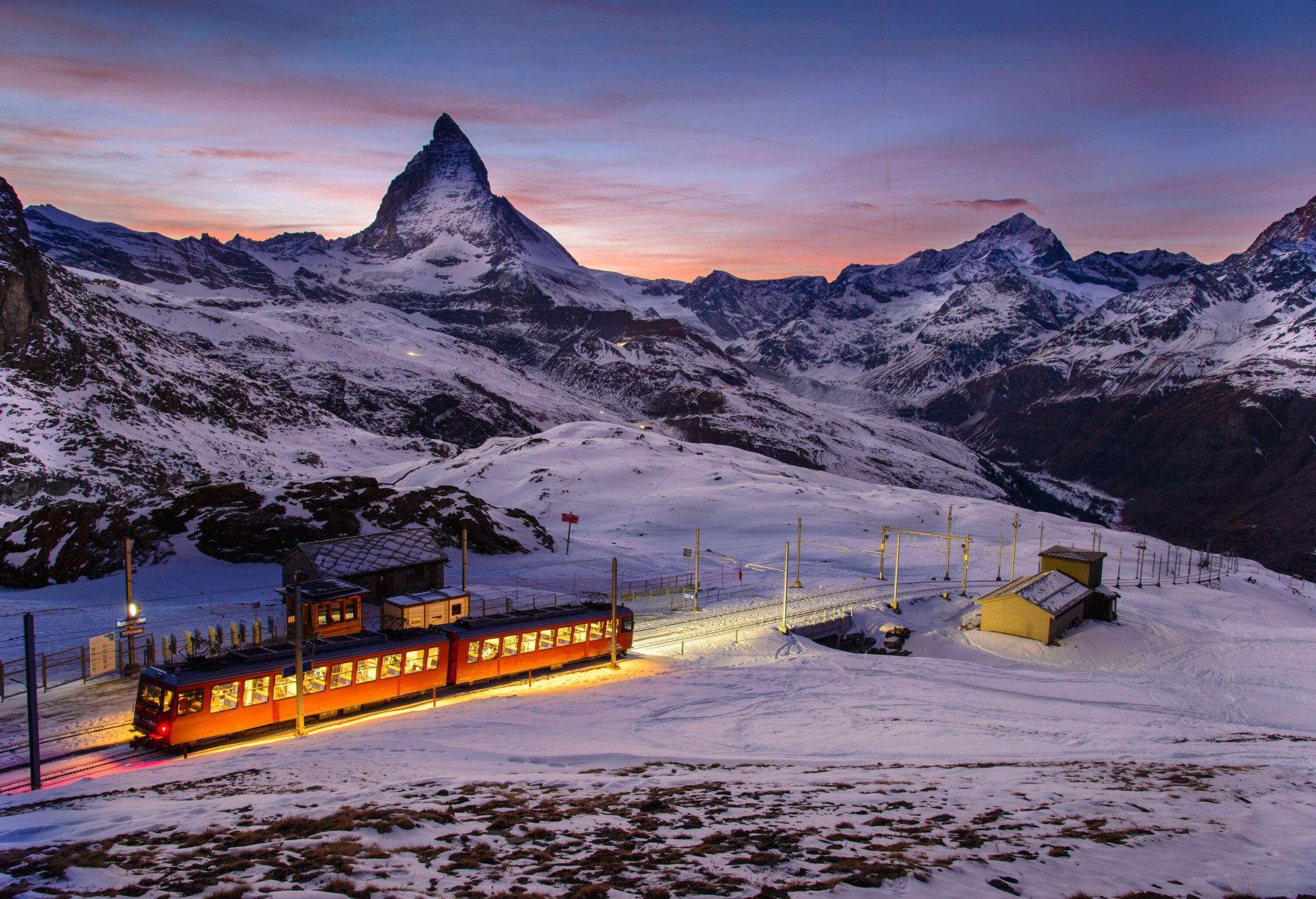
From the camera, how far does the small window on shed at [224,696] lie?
23.6 metres

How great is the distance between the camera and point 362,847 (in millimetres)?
13477

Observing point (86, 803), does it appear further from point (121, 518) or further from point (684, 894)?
point (121, 518)

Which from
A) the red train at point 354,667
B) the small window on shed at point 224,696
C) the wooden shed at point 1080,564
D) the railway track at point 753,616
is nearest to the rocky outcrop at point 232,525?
the red train at point 354,667

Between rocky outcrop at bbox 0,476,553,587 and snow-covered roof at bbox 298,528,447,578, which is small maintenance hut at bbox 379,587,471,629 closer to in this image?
snow-covered roof at bbox 298,528,447,578

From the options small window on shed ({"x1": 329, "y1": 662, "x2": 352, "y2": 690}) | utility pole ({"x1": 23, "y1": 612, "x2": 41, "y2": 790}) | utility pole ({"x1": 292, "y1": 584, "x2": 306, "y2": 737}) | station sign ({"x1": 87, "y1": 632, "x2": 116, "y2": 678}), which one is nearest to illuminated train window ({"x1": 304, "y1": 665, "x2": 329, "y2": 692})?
utility pole ({"x1": 292, "y1": 584, "x2": 306, "y2": 737})

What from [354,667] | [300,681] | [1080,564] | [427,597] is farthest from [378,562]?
[1080,564]

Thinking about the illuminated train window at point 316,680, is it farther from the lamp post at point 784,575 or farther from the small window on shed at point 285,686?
the lamp post at point 784,575

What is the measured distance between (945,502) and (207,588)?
324 feet

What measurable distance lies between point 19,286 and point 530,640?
111943 mm

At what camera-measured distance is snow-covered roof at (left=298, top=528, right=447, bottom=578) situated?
42250 mm

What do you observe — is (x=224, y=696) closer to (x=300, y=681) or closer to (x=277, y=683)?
(x=277, y=683)

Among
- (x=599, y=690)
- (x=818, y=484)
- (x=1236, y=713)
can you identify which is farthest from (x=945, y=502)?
(x=599, y=690)

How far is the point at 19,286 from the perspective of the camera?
3979 inches

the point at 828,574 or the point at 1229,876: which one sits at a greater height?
the point at 1229,876
